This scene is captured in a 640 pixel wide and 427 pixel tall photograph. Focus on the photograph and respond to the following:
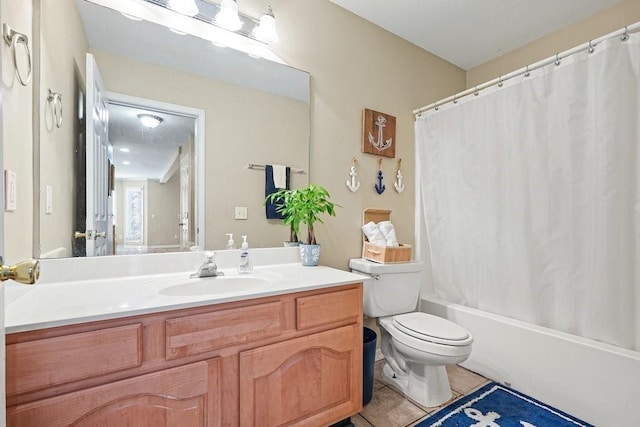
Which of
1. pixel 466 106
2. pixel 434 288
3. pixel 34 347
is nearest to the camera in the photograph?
pixel 34 347

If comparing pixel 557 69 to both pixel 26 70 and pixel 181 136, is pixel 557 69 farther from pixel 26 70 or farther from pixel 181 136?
pixel 26 70

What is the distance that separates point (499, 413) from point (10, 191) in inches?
89.8

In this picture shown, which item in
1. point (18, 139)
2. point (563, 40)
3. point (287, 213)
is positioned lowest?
point (287, 213)

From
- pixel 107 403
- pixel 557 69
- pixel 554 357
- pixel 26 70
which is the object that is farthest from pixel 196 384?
pixel 557 69

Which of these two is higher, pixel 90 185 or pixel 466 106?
pixel 466 106

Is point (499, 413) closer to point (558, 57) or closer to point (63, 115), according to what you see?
point (558, 57)

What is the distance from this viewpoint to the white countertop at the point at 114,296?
83cm

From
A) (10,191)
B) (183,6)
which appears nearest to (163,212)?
(10,191)

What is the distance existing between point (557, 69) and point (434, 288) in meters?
1.58

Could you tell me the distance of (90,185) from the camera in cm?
128

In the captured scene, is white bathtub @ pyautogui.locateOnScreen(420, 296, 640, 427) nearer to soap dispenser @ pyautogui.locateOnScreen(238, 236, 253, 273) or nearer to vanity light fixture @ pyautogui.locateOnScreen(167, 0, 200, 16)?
soap dispenser @ pyautogui.locateOnScreen(238, 236, 253, 273)

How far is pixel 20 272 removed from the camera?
60 cm

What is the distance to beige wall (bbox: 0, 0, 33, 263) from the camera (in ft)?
3.05

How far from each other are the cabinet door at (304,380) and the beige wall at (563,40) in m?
2.40
